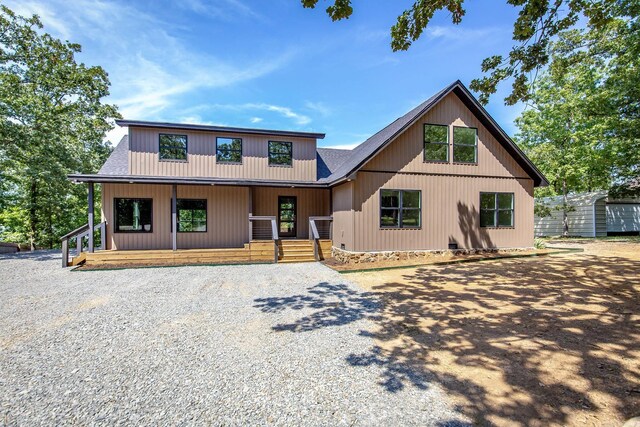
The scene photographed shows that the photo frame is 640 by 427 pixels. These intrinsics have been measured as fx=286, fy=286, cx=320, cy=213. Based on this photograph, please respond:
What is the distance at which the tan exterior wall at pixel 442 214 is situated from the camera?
35.9ft

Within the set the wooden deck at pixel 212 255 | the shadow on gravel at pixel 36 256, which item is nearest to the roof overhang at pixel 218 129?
the wooden deck at pixel 212 255

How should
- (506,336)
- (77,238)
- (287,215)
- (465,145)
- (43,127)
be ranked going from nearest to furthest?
(506,336) < (77,238) < (465,145) < (287,215) < (43,127)

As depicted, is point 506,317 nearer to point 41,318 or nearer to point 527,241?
point 41,318

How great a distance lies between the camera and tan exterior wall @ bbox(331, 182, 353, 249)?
36.3 feet

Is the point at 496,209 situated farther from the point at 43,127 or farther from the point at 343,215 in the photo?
the point at 43,127

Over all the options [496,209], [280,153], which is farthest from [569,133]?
[280,153]

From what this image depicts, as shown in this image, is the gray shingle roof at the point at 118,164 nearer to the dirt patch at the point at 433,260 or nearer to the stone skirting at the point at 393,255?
the dirt patch at the point at 433,260

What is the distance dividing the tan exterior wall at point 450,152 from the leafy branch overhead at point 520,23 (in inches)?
158

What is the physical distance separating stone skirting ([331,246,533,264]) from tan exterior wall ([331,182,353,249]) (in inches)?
15.1

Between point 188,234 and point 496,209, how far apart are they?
13621 millimetres

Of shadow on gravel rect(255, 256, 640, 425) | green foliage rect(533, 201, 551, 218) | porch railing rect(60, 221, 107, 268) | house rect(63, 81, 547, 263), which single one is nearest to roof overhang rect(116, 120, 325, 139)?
house rect(63, 81, 547, 263)

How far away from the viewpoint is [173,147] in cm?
1283

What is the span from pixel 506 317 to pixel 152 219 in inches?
517

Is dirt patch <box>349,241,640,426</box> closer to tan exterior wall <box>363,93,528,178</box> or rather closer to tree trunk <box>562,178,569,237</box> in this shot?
tan exterior wall <box>363,93,528,178</box>
